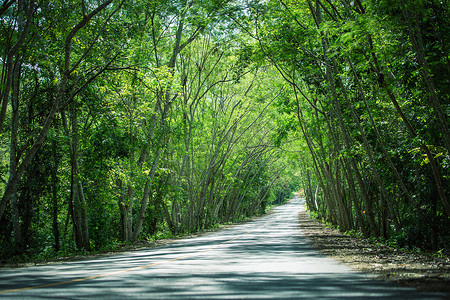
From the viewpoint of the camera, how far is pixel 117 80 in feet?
54.5

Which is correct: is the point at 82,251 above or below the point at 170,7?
below

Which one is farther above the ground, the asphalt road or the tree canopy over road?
the tree canopy over road

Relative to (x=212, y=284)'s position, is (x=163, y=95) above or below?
above

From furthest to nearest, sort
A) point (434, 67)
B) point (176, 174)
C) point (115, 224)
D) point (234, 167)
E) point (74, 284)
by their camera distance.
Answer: point (234, 167) < point (176, 174) < point (115, 224) < point (434, 67) < point (74, 284)

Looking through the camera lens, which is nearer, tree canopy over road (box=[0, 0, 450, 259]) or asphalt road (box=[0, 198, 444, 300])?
asphalt road (box=[0, 198, 444, 300])

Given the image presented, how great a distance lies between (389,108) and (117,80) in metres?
11.1

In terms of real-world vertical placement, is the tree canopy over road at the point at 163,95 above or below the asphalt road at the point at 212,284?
above

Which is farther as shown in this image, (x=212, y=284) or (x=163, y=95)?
(x=163, y=95)

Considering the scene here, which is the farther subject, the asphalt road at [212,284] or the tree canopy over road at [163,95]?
the tree canopy over road at [163,95]

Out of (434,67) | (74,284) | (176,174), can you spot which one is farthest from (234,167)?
(74,284)

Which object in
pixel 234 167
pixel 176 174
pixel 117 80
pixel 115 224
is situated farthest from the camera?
pixel 234 167

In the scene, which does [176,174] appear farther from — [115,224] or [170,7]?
[170,7]

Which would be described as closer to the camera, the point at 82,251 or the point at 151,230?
the point at 82,251

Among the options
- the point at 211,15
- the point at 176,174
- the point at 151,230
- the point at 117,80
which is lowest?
the point at 151,230
